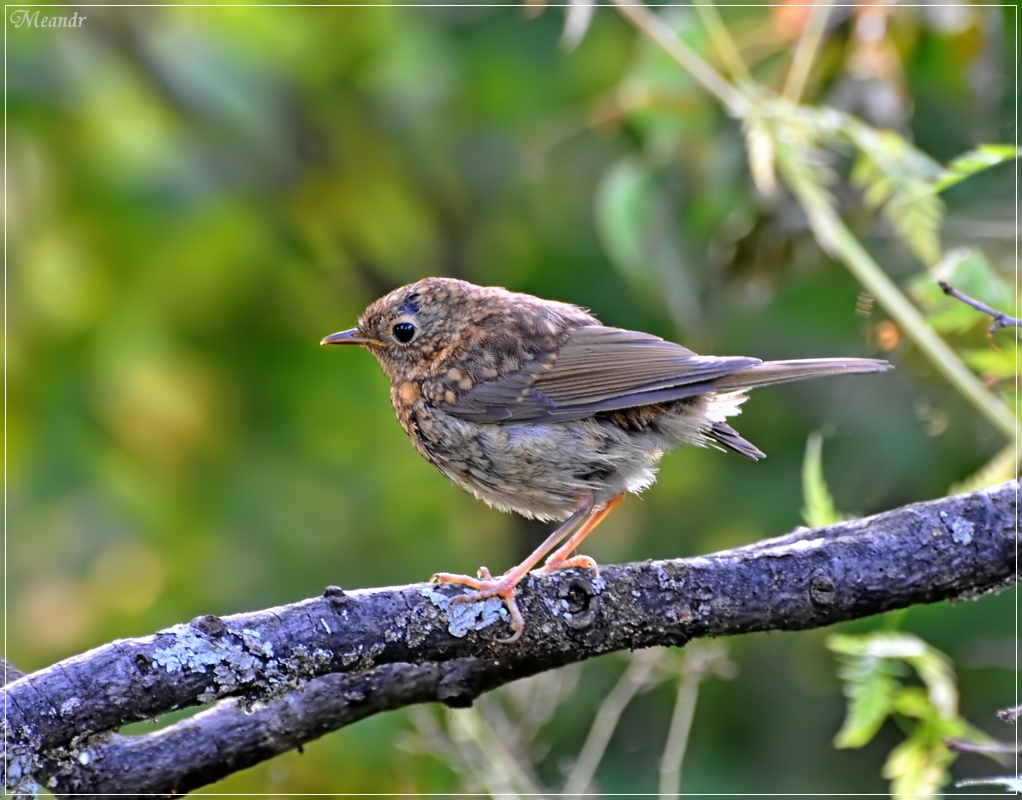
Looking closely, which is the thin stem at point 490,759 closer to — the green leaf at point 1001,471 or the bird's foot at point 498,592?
the bird's foot at point 498,592

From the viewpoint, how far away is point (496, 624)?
293 cm

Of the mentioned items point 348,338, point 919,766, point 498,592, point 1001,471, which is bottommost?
point 919,766

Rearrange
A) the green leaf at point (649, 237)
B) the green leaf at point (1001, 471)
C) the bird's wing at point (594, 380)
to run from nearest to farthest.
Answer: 1. the green leaf at point (1001, 471)
2. the bird's wing at point (594, 380)
3. the green leaf at point (649, 237)

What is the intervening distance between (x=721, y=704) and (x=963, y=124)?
9.14ft

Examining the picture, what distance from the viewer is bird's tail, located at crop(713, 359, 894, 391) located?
3.44 m

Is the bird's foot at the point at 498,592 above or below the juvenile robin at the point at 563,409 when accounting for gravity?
below

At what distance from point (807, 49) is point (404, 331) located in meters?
1.84

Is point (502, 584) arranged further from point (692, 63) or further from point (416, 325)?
point (692, 63)

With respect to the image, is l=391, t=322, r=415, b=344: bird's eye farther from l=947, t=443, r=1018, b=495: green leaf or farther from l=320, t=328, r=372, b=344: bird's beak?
l=947, t=443, r=1018, b=495: green leaf

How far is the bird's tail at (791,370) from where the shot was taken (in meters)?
3.44

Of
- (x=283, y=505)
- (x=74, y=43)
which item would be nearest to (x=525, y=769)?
(x=283, y=505)

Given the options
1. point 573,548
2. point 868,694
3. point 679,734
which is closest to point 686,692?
point 679,734

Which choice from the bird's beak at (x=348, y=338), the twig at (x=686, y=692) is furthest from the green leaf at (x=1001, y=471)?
the bird's beak at (x=348, y=338)

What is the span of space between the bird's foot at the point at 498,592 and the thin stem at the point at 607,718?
94 centimetres
